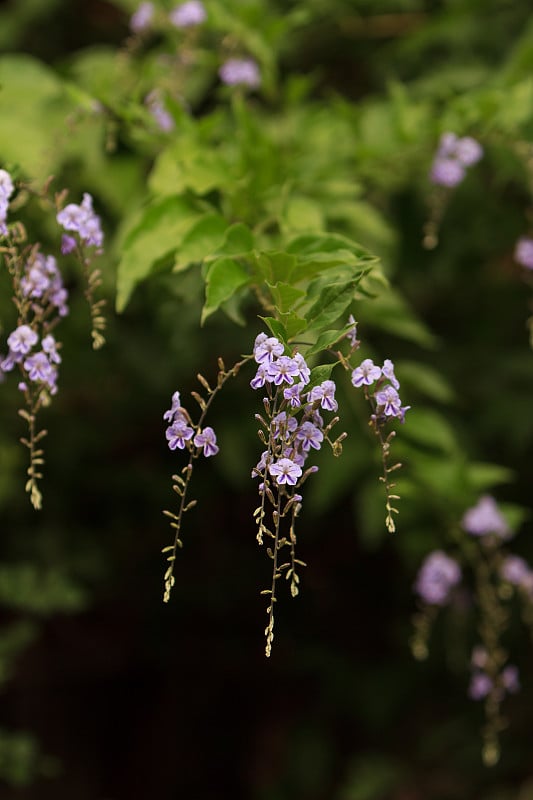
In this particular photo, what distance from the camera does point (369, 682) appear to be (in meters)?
4.31

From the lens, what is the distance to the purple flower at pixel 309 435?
4.60 ft

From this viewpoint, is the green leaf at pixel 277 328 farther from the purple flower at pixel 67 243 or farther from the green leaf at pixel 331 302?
the purple flower at pixel 67 243

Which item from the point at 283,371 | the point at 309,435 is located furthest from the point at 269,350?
the point at 309,435

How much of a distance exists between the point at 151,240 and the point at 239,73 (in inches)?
34.9

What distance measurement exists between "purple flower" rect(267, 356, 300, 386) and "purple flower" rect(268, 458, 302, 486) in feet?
0.38

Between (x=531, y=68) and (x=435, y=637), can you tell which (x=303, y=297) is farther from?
(x=435, y=637)

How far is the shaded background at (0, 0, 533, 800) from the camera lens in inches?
123

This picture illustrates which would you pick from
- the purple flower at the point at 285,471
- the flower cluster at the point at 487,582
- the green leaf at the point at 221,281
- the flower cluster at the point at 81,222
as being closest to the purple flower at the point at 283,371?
the purple flower at the point at 285,471

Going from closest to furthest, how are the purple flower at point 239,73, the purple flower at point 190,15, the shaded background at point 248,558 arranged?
the purple flower at point 190,15 → the purple flower at point 239,73 → the shaded background at point 248,558

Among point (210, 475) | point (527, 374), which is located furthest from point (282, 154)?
point (210, 475)

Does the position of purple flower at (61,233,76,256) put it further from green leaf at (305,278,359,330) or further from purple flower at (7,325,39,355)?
green leaf at (305,278,359,330)

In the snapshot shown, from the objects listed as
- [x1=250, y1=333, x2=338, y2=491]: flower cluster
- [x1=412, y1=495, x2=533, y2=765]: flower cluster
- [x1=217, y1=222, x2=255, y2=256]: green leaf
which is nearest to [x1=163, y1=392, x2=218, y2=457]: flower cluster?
[x1=250, y1=333, x2=338, y2=491]: flower cluster

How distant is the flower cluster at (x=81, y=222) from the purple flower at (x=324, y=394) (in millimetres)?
629

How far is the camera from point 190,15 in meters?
2.43
